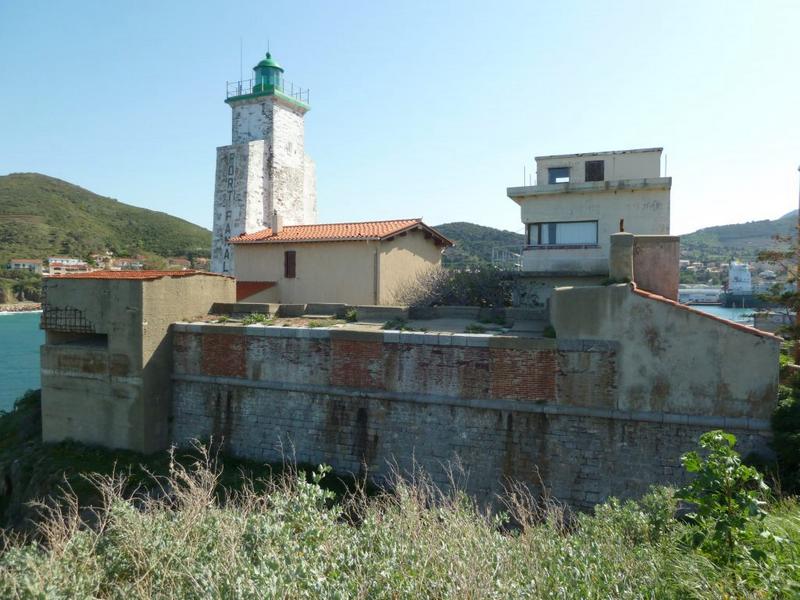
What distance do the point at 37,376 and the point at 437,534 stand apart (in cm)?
3882

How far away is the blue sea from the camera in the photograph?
97.6 ft

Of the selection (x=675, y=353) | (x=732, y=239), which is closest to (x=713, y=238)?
(x=732, y=239)

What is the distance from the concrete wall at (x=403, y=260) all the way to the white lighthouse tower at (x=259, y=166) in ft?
25.6

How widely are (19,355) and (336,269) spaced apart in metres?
37.4

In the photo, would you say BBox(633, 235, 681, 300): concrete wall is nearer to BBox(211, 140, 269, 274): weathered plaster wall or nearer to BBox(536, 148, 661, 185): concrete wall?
BBox(536, 148, 661, 185): concrete wall

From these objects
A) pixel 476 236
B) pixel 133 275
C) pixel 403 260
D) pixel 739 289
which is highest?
pixel 476 236

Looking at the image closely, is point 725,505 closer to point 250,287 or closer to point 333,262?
point 333,262

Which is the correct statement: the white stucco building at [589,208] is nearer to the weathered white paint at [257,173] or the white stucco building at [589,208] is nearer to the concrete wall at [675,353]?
the concrete wall at [675,353]

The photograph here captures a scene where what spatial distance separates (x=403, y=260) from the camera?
65.9ft

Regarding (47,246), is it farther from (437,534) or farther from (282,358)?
(437,534)

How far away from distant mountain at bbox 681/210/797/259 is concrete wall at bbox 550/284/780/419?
122 meters

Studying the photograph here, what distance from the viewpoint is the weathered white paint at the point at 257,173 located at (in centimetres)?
2517

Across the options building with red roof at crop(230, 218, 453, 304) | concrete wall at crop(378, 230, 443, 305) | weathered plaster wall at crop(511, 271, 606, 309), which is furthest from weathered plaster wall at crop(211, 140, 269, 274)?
weathered plaster wall at crop(511, 271, 606, 309)

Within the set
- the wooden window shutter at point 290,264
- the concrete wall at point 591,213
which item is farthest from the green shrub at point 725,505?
the wooden window shutter at point 290,264
